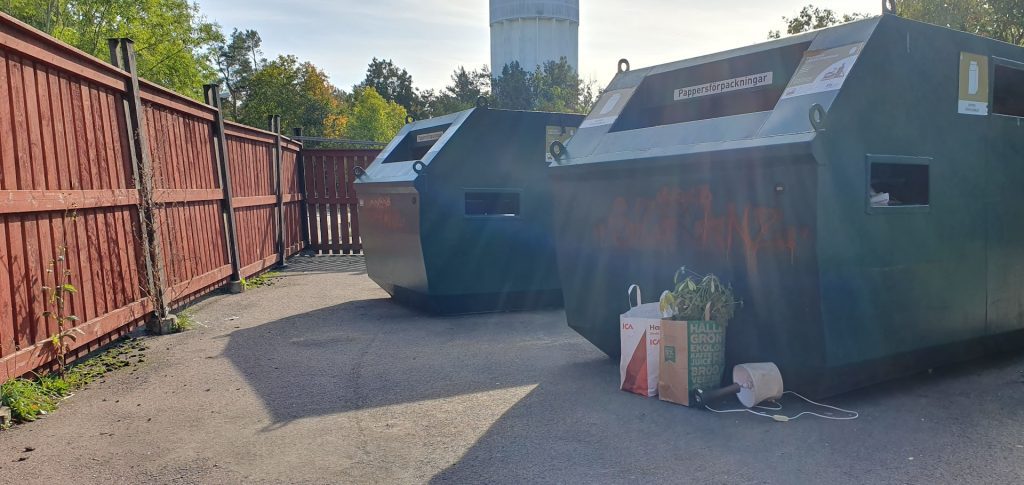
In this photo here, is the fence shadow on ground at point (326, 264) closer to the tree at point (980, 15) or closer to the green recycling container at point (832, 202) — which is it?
the green recycling container at point (832, 202)

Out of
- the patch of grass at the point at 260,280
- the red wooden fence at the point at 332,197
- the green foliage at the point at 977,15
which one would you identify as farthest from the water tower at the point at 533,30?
the patch of grass at the point at 260,280

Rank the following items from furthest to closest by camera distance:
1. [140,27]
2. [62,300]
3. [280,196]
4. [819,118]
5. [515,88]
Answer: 1. [515,88]
2. [140,27]
3. [280,196]
4. [62,300]
5. [819,118]

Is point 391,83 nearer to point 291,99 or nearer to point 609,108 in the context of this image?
point 291,99

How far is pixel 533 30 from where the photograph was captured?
174 feet

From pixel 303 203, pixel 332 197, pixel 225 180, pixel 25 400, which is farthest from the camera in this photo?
pixel 332 197

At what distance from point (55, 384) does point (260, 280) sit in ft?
16.5

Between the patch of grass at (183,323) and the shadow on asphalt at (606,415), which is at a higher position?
the patch of grass at (183,323)

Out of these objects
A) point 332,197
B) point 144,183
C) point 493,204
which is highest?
point 144,183

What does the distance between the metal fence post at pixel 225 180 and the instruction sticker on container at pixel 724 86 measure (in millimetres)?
5333

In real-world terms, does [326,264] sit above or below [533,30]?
below

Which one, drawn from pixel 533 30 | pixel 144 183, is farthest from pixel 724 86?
pixel 533 30

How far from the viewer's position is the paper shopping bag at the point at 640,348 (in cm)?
361

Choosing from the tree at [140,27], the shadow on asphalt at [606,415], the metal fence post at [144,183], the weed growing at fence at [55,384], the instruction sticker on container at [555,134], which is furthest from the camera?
the tree at [140,27]

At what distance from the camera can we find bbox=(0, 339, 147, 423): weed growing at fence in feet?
11.4
